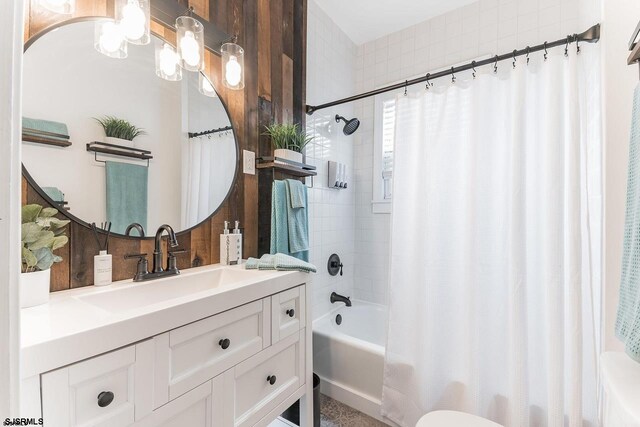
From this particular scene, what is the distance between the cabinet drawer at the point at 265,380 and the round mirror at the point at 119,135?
2.21 ft

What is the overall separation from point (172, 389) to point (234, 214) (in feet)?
2.96

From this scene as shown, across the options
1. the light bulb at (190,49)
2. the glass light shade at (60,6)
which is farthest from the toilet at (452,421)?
the glass light shade at (60,6)

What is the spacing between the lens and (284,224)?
1599 mm

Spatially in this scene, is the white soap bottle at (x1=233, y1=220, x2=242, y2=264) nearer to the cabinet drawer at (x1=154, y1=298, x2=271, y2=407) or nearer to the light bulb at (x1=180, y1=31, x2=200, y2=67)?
the cabinet drawer at (x1=154, y1=298, x2=271, y2=407)

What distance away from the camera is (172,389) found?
2.57 ft

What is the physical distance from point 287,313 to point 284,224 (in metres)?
0.54

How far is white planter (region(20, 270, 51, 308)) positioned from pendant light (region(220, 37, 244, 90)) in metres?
1.11

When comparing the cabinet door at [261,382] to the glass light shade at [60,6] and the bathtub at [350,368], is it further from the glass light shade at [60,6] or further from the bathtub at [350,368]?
the glass light shade at [60,6]

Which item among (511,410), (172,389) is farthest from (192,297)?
(511,410)

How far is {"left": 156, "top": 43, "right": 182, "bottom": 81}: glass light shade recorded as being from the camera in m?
1.24

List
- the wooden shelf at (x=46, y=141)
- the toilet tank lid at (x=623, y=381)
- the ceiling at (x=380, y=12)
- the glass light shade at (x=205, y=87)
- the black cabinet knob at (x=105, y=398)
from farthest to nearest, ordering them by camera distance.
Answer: the ceiling at (x=380, y=12) < the glass light shade at (x=205, y=87) < the wooden shelf at (x=46, y=141) < the black cabinet knob at (x=105, y=398) < the toilet tank lid at (x=623, y=381)

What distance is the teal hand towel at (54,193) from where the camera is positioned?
925 mm

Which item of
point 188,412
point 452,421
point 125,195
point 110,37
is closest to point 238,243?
point 125,195

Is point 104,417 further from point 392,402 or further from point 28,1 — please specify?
point 392,402
